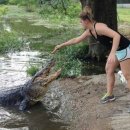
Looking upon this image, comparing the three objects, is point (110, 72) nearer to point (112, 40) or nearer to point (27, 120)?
point (112, 40)

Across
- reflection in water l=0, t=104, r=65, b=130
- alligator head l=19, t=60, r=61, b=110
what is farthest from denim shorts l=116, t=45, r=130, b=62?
alligator head l=19, t=60, r=61, b=110

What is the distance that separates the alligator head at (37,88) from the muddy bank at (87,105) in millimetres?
317

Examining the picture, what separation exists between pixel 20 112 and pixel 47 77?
3.74 feet

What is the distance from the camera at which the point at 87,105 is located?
952 centimetres

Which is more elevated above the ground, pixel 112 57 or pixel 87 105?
pixel 112 57

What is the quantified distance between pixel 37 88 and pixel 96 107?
227cm

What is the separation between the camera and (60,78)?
12.9 meters

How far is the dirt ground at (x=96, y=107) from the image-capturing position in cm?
807

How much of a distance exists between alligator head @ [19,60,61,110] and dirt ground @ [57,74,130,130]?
765 mm

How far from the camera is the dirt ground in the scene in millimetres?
8070

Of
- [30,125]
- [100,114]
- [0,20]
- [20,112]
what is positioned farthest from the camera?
[0,20]

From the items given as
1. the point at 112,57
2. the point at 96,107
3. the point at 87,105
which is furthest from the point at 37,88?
the point at 112,57

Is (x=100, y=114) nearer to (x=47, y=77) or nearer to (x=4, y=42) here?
(x=47, y=77)

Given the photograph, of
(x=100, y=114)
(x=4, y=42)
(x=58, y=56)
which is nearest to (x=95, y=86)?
(x=100, y=114)
